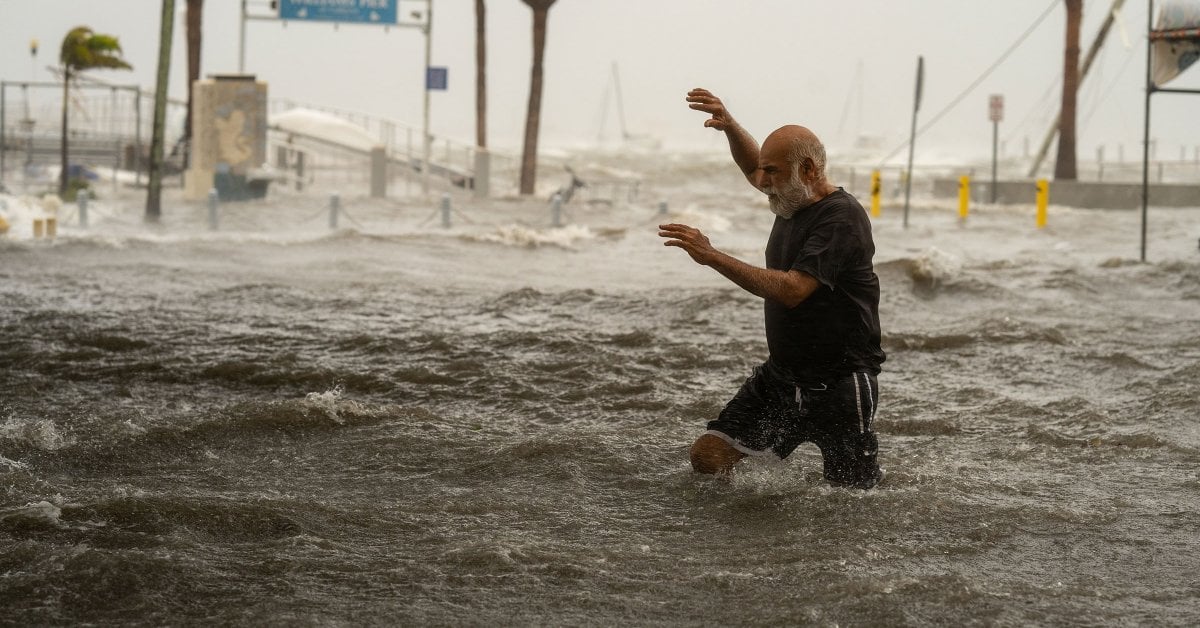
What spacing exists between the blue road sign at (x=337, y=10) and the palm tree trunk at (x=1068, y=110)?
17973 millimetres

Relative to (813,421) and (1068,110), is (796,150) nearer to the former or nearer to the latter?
(813,421)

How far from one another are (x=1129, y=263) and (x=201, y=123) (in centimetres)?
1979

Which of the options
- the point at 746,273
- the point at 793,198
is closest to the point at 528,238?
the point at 793,198

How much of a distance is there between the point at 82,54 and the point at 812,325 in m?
27.6

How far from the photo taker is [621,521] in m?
A: 5.55

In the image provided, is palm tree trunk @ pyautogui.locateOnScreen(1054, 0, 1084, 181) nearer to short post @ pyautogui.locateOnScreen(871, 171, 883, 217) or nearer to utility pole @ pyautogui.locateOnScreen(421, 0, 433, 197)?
short post @ pyautogui.locateOnScreen(871, 171, 883, 217)

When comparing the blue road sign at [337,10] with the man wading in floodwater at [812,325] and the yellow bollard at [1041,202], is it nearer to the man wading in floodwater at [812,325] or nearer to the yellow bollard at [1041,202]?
the yellow bollard at [1041,202]

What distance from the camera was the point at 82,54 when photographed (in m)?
29.3

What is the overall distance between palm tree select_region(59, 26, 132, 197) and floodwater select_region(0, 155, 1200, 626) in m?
16.4

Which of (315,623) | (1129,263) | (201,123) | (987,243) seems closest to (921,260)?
(1129,263)

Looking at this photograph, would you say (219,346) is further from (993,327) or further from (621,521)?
(993,327)

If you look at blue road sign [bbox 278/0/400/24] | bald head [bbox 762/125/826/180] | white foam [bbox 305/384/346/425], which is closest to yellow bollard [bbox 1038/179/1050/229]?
blue road sign [bbox 278/0/400/24]

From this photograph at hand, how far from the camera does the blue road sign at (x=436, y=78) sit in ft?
112

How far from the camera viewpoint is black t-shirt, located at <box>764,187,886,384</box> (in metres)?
4.88
